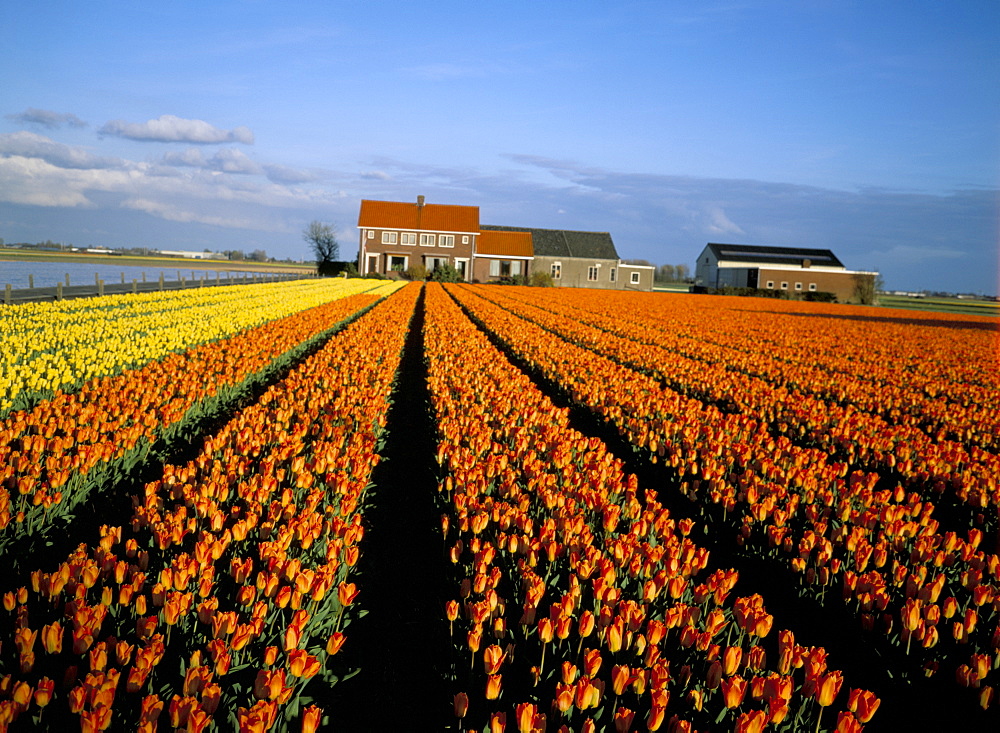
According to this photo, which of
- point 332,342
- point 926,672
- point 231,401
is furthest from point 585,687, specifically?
point 332,342

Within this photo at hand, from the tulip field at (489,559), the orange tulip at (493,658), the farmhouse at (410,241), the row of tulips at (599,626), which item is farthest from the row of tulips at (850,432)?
the farmhouse at (410,241)

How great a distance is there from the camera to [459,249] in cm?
7181

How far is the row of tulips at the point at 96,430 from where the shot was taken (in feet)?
15.6

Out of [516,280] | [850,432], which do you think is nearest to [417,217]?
[516,280]

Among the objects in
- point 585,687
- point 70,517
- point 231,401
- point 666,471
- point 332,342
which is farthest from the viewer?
point 332,342

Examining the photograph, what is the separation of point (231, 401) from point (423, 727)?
302 inches

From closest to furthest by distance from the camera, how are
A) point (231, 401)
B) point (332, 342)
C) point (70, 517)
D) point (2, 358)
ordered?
point (70, 517), point (2, 358), point (231, 401), point (332, 342)

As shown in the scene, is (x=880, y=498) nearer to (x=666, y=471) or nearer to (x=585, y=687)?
(x=666, y=471)

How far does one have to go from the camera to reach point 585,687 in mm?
2707

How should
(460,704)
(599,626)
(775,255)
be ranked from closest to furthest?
(460,704) < (599,626) < (775,255)

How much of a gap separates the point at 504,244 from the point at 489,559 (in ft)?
235

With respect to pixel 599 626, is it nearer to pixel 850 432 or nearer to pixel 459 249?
pixel 850 432

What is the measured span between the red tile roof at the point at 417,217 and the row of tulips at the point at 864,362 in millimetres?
44619

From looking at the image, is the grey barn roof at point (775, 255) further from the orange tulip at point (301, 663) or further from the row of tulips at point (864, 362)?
the orange tulip at point (301, 663)
